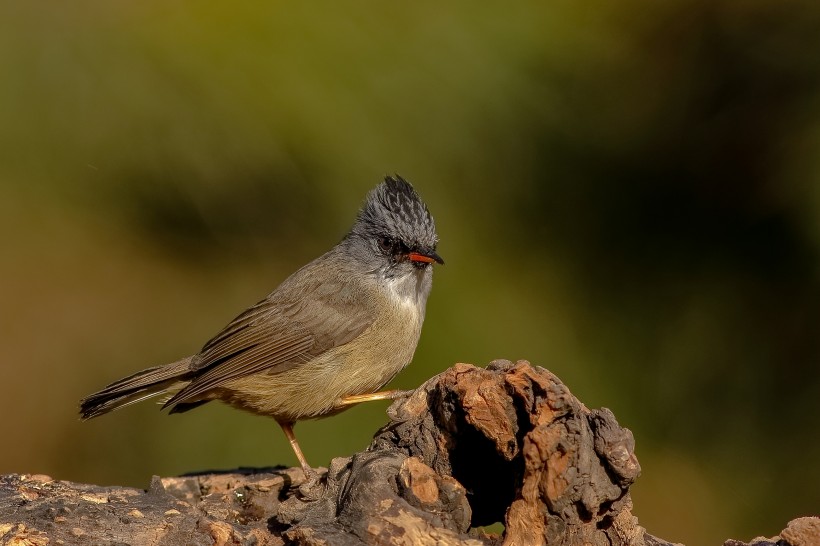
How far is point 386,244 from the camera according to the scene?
212 inches

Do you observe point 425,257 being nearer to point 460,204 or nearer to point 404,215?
point 404,215

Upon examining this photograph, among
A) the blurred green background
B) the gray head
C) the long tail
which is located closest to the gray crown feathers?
the gray head

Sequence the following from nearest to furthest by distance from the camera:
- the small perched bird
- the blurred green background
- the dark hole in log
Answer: the dark hole in log → the small perched bird → the blurred green background

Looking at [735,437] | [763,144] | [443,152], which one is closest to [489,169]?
[443,152]

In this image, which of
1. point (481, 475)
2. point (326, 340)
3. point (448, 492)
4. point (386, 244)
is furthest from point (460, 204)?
point (448, 492)

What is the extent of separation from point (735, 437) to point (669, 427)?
348 mm

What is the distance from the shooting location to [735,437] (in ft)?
17.3

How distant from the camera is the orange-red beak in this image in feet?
16.5

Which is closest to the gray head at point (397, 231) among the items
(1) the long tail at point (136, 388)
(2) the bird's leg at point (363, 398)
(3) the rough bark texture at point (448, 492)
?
(2) the bird's leg at point (363, 398)

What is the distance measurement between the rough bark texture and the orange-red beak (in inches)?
60.5

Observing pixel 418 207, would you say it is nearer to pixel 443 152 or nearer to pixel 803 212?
pixel 443 152

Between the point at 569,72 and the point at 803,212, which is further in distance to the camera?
the point at 569,72

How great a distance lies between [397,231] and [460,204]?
3.07 feet

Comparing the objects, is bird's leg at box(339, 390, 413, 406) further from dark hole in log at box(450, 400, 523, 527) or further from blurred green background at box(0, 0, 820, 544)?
dark hole in log at box(450, 400, 523, 527)
